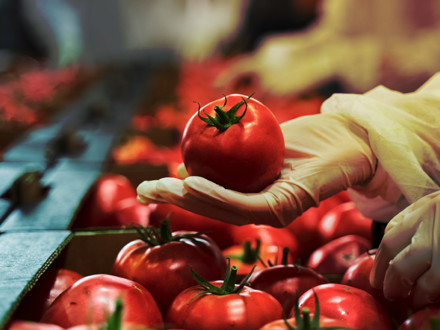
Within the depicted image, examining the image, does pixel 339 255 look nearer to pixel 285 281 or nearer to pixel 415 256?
pixel 285 281

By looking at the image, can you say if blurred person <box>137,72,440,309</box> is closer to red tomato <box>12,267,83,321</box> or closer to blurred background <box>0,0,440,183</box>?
red tomato <box>12,267,83,321</box>

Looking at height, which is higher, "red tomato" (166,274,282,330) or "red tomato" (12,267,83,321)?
"red tomato" (12,267,83,321)

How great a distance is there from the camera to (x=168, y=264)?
1.27m

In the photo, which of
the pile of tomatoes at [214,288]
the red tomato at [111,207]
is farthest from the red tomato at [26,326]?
the red tomato at [111,207]

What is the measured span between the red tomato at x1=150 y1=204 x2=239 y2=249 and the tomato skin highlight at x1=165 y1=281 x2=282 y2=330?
668 mm

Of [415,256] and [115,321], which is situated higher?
[115,321]

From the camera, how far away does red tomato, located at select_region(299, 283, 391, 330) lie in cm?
107

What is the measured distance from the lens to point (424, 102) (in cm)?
148

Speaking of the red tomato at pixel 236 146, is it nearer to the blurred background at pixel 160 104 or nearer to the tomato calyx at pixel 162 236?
the tomato calyx at pixel 162 236

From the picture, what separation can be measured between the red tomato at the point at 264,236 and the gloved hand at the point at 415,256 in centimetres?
72

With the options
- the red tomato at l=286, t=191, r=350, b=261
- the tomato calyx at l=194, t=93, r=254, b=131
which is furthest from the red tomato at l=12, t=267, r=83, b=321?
the red tomato at l=286, t=191, r=350, b=261

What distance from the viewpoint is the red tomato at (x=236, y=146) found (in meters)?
1.17

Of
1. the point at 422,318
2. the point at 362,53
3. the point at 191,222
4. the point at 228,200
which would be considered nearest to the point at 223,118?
the point at 228,200

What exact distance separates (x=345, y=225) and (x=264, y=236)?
1.07 feet
